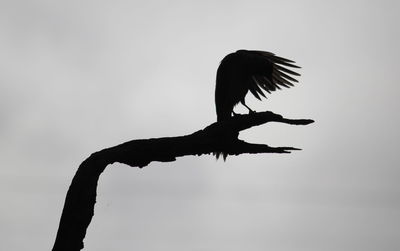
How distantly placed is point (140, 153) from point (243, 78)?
4.85 metres

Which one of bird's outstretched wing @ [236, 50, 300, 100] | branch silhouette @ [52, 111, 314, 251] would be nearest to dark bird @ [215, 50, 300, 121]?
bird's outstretched wing @ [236, 50, 300, 100]

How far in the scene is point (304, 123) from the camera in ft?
28.0

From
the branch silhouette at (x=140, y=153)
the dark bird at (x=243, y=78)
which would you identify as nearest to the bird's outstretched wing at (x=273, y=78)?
the dark bird at (x=243, y=78)

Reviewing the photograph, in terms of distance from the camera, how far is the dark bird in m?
11.5

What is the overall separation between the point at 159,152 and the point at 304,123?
223 cm

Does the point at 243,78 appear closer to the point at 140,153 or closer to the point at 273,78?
the point at 273,78

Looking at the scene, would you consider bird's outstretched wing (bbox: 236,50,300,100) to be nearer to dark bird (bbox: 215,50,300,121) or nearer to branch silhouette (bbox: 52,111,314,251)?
dark bird (bbox: 215,50,300,121)

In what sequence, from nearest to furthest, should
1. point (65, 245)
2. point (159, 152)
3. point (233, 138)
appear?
point (65, 245) < point (159, 152) < point (233, 138)

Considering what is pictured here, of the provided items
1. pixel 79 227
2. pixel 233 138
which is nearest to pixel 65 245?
pixel 79 227

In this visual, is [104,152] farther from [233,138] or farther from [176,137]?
[233,138]

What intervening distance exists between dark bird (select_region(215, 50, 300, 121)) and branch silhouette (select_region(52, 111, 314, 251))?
3064 mm

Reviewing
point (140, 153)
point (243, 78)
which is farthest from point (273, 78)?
point (140, 153)

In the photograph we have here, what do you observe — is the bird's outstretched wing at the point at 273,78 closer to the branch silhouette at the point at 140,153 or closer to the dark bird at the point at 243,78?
the dark bird at the point at 243,78

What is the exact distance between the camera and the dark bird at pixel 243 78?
37.8ft
